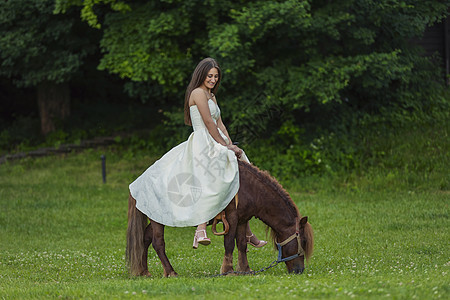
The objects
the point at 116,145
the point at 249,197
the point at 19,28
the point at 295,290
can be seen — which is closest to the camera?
the point at 295,290

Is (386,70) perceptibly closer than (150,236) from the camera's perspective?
No

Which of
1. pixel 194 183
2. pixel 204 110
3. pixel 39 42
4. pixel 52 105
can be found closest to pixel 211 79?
pixel 204 110

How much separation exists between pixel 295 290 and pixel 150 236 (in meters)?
2.62

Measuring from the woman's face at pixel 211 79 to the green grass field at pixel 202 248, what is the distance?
2.31 meters

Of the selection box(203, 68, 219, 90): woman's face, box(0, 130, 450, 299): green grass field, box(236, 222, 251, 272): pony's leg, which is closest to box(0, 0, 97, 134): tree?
box(0, 130, 450, 299): green grass field

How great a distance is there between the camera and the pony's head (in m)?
8.21

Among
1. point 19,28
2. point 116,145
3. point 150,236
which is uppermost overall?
point 19,28

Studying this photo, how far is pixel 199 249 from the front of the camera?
11.6 meters

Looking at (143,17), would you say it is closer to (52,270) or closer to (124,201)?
(124,201)

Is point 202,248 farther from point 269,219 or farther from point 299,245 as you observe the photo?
point 299,245

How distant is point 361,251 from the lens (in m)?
10.5

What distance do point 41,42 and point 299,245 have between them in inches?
630

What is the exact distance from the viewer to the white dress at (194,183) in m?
8.04

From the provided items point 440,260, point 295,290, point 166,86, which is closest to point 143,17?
point 166,86
